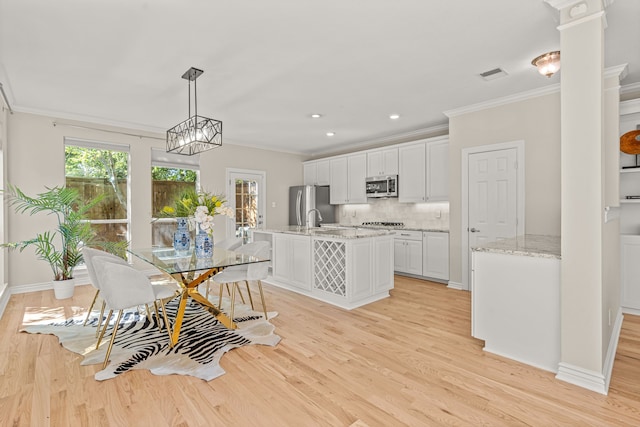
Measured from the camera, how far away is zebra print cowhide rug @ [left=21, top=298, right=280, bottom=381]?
242cm

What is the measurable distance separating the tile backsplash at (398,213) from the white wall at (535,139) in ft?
5.00

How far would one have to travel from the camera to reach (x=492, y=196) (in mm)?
4293

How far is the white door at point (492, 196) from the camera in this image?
4113mm

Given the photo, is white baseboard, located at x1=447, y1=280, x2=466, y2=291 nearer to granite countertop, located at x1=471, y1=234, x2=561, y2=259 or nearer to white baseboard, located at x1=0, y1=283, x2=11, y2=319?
granite countertop, located at x1=471, y1=234, x2=561, y2=259

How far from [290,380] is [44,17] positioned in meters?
3.07

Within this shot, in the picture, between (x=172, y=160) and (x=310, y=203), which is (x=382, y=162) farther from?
(x=172, y=160)

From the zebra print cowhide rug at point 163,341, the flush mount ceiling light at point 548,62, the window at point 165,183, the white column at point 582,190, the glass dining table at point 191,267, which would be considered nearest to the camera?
the white column at point 582,190

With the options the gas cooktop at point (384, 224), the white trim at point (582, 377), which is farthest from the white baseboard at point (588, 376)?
the gas cooktop at point (384, 224)

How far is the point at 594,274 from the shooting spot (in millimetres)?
2080

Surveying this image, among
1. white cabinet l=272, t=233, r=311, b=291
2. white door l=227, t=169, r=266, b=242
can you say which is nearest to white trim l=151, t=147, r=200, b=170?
white door l=227, t=169, r=266, b=242

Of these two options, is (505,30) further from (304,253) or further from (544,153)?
(304,253)

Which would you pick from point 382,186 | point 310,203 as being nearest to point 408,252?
point 382,186

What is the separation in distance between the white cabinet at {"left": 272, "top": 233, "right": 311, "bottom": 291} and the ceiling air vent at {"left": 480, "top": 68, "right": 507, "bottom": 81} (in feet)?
8.91

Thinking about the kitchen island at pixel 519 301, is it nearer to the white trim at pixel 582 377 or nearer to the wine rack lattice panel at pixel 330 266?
the white trim at pixel 582 377
